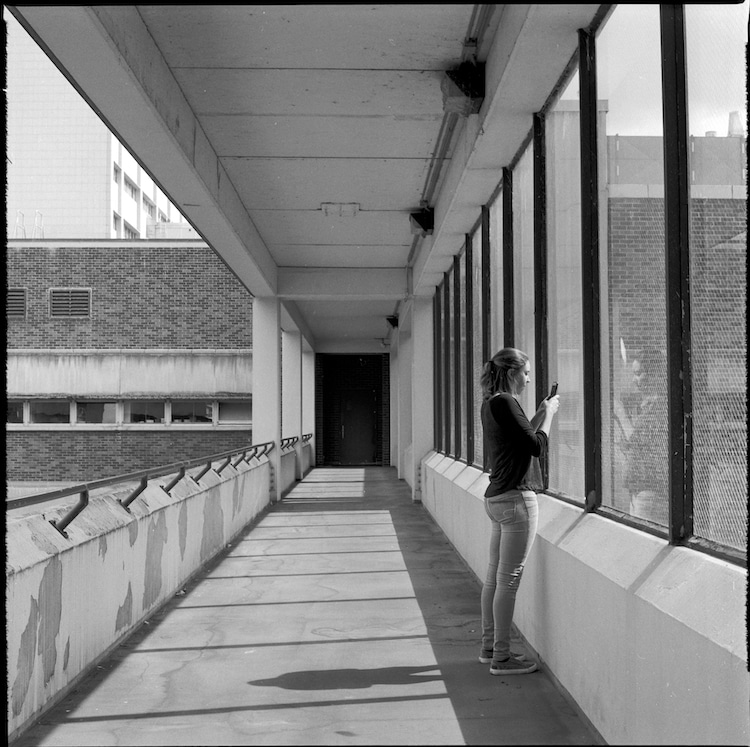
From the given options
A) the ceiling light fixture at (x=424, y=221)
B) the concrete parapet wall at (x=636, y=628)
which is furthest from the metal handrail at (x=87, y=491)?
the ceiling light fixture at (x=424, y=221)

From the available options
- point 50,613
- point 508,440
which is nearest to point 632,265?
point 508,440

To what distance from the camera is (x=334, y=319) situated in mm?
23062

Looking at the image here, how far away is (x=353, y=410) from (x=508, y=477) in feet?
87.0

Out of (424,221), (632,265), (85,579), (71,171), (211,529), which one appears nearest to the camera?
(632,265)

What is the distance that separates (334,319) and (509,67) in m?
17.5

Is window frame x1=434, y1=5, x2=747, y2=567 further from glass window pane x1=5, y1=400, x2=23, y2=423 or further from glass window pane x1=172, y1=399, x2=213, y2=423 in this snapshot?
glass window pane x1=5, y1=400, x2=23, y2=423

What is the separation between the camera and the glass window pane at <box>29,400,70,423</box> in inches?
1078

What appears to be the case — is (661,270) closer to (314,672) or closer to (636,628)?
(636,628)

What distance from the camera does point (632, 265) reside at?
432cm

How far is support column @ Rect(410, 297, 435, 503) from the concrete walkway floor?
6.10 metres

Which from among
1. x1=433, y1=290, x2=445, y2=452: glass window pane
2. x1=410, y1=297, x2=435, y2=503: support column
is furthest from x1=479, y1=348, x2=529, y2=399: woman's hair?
x1=410, y1=297, x2=435, y2=503: support column

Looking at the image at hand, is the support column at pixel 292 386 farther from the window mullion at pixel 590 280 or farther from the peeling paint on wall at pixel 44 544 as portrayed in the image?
the peeling paint on wall at pixel 44 544

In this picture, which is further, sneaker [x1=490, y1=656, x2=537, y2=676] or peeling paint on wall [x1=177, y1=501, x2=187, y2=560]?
peeling paint on wall [x1=177, y1=501, x2=187, y2=560]

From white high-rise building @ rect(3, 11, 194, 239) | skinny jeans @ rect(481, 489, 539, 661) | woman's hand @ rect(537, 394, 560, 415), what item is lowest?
skinny jeans @ rect(481, 489, 539, 661)
